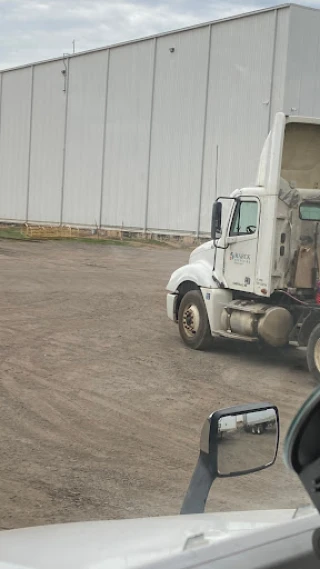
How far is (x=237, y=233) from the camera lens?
44.7 feet

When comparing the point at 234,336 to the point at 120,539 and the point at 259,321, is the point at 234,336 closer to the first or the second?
the point at 259,321

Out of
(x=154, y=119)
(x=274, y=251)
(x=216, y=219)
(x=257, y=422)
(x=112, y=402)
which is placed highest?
(x=154, y=119)

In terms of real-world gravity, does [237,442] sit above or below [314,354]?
above

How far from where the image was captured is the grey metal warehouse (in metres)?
36.2

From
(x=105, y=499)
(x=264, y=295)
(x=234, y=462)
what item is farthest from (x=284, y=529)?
(x=264, y=295)

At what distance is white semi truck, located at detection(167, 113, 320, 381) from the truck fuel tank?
15 millimetres

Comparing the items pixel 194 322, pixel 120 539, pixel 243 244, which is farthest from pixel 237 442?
pixel 194 322

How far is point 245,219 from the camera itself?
44.2ft

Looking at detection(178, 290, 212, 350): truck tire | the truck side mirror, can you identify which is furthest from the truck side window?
detection(178, 290, 212, 350): truck tire

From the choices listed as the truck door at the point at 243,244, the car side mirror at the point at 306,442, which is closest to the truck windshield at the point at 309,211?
the truck door at the point at 243,244

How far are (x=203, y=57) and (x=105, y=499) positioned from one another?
115ft

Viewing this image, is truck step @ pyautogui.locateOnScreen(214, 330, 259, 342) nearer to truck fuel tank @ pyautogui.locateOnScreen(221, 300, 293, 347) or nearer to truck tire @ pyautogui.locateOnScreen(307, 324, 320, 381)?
truck fuel tank @ pyautogui.locateOnScreen(221, 300, 293, 347)

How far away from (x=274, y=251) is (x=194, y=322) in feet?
7.03

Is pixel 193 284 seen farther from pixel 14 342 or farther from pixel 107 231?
pixel 107 231
